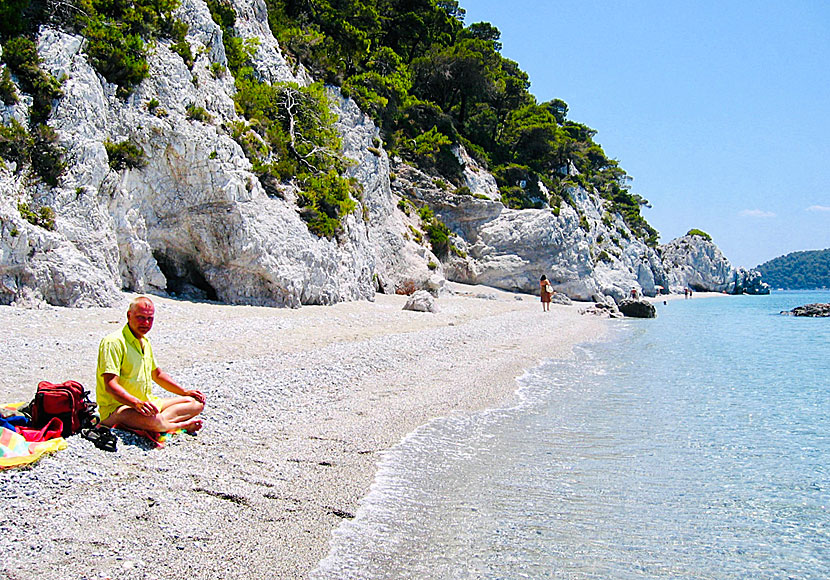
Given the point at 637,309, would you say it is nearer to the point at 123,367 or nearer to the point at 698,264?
the point at 123,367

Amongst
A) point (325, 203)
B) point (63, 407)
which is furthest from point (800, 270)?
point (63, 407)

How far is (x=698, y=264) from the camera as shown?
8262cm

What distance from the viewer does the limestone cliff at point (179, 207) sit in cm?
1159

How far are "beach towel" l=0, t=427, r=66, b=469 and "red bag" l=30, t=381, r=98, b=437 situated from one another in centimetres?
35

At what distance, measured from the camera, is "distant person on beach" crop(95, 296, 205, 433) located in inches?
195

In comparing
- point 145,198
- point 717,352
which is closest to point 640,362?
point 717,352

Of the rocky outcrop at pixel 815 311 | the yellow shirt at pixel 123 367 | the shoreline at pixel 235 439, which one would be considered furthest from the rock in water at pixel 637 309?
the yellow shirt at pixel 123 367

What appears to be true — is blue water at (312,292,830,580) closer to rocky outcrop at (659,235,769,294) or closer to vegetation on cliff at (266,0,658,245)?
vegetation on cliff at (266,0,658,245)

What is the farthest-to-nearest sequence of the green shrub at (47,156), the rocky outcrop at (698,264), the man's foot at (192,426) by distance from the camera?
1. the rocky outcrop at (698,264)
2. the green shrub at (47,156)
3. the man's foot at (192,426)

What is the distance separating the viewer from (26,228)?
1102 cm

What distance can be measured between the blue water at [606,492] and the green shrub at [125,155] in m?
11.3

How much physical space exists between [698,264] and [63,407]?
296 feet

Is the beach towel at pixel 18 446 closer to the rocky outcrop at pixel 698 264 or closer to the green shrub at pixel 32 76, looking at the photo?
the green shrub at pixel 32 76

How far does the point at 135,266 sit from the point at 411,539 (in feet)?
40.5
